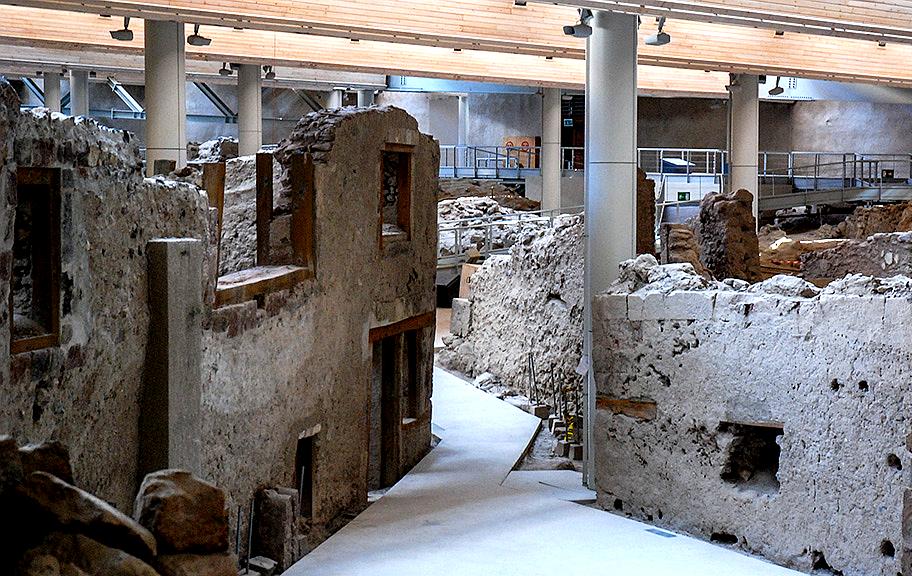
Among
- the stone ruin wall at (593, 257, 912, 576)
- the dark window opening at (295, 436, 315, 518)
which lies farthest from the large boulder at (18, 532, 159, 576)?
the dark window opening at (295, 436, 315, 518)

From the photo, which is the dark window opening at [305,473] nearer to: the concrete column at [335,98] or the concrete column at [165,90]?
the concrete column at [165,90]

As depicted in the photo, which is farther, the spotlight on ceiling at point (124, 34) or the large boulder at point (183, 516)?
the spotlight on ceiling at point (124, 34)

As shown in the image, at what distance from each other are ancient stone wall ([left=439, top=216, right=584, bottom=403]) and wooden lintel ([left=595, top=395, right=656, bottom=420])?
5509 mm

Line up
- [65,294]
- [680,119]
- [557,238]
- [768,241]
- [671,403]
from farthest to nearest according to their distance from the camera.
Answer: [680,119]
[768,241]
[557,238]
[671,403]
[65,294]

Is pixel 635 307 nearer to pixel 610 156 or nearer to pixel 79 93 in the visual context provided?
pixel 610 156

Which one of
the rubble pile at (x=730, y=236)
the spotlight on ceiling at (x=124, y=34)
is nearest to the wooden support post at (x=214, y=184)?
the spotlight on ceiling at (x=124, y=34)

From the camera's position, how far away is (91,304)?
262 inches

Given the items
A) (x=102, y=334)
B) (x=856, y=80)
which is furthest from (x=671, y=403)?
(x=856, y=80)

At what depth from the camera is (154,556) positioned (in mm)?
3865

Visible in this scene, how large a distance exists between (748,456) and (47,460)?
7169mm

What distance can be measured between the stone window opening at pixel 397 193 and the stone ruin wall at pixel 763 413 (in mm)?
3342

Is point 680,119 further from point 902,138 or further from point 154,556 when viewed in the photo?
point 154,556

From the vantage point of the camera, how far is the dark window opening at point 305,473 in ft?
35.4

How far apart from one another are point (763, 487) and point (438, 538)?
2.61m
